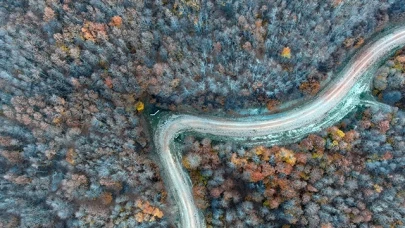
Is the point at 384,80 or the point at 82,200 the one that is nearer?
the point at 82,200

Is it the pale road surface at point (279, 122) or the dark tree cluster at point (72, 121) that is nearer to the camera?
the dark tree cluster at point (72, 121)

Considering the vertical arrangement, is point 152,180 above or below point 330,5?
below

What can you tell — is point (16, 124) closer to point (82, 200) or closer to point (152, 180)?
point (82, 200)

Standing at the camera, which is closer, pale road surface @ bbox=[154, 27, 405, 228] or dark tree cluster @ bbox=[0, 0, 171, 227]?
dark tree cluster @ bbox=[0, 0, 171, 227]

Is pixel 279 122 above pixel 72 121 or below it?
below

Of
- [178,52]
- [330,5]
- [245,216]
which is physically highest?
[330,5]

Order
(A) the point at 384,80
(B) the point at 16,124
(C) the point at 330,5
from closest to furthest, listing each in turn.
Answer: (B) the point at 16,124 → (C) the point at 330,5 → (A) the point at 384,80

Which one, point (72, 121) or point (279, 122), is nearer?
point (72, 121)

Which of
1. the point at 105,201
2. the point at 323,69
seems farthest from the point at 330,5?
the point at 105,201
